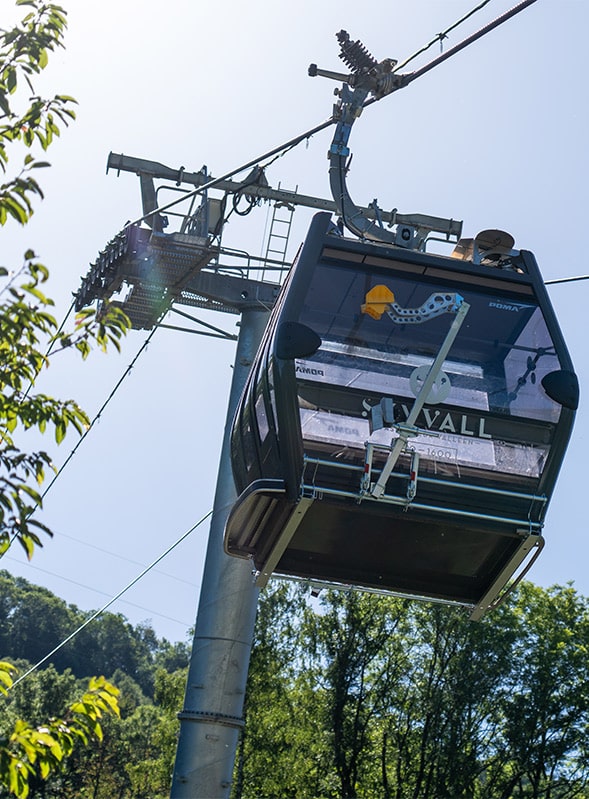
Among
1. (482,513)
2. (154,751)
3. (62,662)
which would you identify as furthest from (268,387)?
(62,662)

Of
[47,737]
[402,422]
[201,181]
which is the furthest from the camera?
[201,181]

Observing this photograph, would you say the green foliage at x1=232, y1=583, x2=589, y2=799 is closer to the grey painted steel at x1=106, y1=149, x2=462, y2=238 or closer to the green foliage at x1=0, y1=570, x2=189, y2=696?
the grey painted steel at x1=106, y1=149, x2=462, y2=238

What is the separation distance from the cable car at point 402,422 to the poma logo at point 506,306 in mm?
17

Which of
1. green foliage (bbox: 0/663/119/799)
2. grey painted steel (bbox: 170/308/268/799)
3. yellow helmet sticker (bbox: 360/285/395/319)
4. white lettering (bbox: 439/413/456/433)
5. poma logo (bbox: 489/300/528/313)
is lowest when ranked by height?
green foliage (bbox: 0/663/119/799)

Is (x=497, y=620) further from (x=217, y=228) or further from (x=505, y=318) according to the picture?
(x=505, y=318)

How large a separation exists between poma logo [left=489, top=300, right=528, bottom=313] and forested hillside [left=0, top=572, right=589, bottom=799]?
29.1 m

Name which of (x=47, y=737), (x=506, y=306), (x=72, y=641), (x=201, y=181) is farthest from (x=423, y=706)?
(x=72, y=641)

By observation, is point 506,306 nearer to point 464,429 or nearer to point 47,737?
point 464,429

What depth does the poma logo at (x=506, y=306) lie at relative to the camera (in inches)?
357

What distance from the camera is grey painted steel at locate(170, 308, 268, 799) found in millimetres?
10938

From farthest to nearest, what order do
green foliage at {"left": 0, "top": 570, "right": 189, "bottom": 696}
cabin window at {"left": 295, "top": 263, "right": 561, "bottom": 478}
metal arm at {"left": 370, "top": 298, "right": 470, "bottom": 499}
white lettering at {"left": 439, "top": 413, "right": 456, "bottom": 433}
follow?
green foliage at {"left": 0, "top": 570, "right": 189, "bottom": 696}, white lettering at {"left": 439, "top": 413, "right": 456, "bottom": 433}, cabin window at {"left": 295, "top": 263, "right": 561, "bottom": 478}, metal arm at {"left": 370, "top": 298, "right": 470, "bottom": 499}

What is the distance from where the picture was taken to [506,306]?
9.10 meters

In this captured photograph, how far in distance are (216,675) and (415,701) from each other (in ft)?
91.0

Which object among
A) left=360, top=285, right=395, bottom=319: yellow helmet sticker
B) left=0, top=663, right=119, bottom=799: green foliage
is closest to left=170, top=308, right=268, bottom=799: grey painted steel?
left=360, top=285, right=395, bottom=319: yellow helmet sticker
